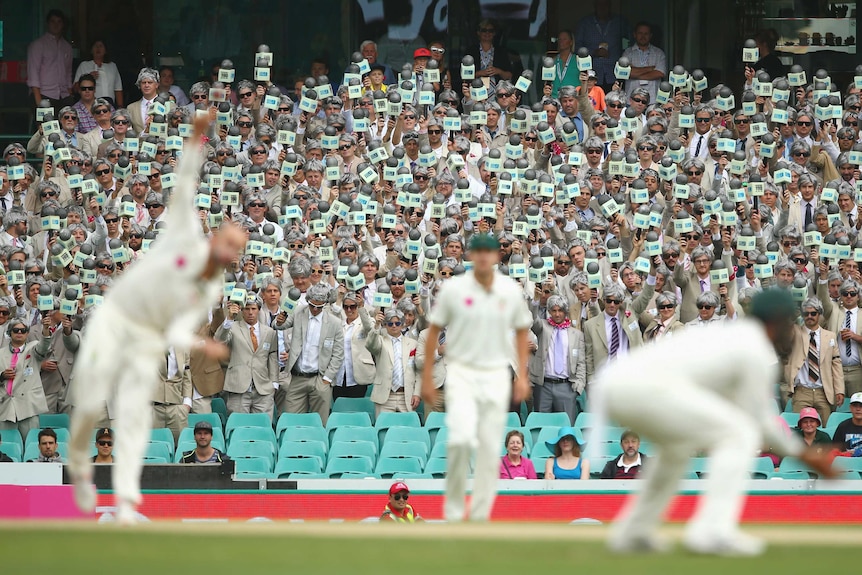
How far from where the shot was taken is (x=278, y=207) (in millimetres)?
19641

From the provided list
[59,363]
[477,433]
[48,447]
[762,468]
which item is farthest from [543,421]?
[477,433]

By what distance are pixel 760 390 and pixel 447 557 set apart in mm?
1759

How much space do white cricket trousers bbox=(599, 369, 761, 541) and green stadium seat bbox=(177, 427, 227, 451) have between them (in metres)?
9.46

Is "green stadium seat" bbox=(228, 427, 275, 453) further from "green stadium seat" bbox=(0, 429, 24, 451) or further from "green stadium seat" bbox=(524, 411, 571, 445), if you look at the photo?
"green stadium seat" bbox=(524, 411, 571, 445)

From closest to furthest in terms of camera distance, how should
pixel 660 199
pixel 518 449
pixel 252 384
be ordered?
pixel 518 449 → pixel 252 384 → pixel 660 199

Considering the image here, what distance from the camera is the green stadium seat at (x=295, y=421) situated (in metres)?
17.2

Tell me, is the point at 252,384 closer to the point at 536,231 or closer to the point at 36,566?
the point at 536,231

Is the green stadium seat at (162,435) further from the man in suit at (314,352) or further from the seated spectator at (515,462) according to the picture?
the seated spectator at (515,462)

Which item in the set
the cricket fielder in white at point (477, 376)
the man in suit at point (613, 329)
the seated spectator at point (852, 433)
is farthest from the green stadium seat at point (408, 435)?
the cricket fielder in white at point (477, 376)

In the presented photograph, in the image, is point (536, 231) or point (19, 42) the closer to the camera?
point (536, 231)

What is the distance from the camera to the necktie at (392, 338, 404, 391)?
1777cm

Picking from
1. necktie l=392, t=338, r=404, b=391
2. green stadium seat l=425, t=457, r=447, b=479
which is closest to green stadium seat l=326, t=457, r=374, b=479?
green stadium seat l=425, t=457, r=447, b=479

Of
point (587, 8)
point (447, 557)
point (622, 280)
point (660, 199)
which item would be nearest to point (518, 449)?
point (622, 280)

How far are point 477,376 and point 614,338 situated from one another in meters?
6.68
